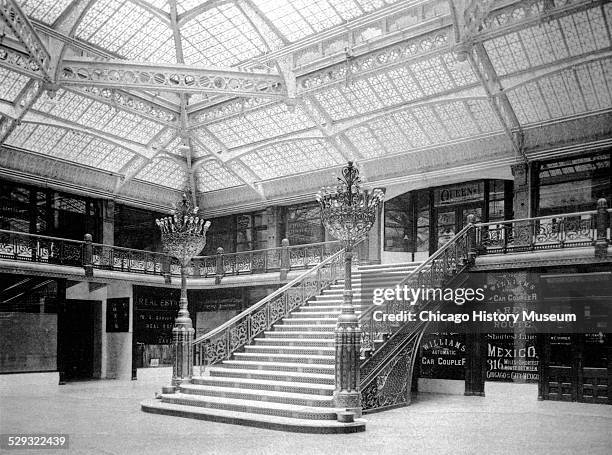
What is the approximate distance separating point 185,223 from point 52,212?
8.25m

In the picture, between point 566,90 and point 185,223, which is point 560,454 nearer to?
point 185,223

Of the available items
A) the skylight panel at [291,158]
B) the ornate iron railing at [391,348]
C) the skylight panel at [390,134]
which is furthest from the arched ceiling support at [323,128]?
the ornate iron railing at [391,348]

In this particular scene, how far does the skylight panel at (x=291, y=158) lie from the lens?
758 inches

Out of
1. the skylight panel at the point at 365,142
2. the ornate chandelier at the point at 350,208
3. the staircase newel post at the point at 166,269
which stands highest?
the skylight panel at the point at 365,142

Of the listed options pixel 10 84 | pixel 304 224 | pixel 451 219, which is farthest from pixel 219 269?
pixel 10 84

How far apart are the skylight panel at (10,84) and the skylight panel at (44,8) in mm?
2110

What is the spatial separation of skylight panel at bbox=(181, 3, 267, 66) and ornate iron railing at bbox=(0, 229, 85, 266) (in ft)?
20.8

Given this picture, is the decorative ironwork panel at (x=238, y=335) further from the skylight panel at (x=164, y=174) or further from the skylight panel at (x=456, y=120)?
the skylight panel at (x=164, y=174)

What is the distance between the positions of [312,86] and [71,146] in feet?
26.2

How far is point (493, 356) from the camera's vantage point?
16844 millimetres

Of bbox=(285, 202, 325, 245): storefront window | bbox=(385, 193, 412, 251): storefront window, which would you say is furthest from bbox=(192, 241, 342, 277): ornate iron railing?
bbox=(385, 193, 412, 251): storefront window

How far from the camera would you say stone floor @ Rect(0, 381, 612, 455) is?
7727 millimetres

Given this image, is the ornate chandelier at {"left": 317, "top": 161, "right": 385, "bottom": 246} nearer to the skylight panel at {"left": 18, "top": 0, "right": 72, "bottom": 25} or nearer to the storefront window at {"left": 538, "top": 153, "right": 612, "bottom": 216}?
the storefront window at {"left": 538, "top": 153, "right": 612, "bottom": 216}

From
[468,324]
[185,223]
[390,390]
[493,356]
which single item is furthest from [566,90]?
[185,223]
